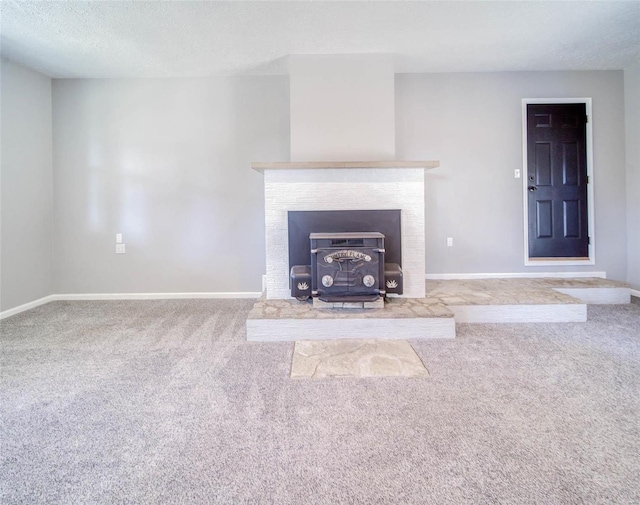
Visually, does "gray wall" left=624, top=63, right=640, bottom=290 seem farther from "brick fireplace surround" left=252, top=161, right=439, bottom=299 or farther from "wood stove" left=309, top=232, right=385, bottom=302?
"wood stove" left=309, top=232, right=385, bottom=302

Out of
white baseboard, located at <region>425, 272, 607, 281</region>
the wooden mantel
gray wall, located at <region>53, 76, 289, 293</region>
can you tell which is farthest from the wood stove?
white baseboard, located at <region>425, 272, 607, 281</region>

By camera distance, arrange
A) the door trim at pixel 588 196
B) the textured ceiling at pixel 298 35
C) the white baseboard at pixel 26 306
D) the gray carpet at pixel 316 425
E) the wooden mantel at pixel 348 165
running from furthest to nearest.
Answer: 1. the door trim at pixel 588 196
2. the white baseboard at pixel 26 306
3. the wooden mantel at pixel 348 165
4. the textured ceiling at pixel 298 35
5. the gray carpet at pixel 316 425

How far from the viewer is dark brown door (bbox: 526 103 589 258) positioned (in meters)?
3.35

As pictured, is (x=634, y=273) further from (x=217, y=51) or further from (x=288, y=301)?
(x=217, y=51)

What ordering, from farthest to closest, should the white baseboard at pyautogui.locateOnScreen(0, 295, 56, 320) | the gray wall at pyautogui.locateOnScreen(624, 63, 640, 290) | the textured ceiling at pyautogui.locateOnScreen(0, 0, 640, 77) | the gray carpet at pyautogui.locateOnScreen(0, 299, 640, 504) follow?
1. the gray wall at pyautogui.locateOnScreen(624, 63, 640, 290)
2. the white baseboard at pyautogui.locateOnScreen(0, 295, 56, 320)
3. the textured ceiling at pyautogui.locateOnScreen(0, 0, 640, 77)
4. the gray carpet at pyautogui.locateOnScreen(0, 299, 640, 504)

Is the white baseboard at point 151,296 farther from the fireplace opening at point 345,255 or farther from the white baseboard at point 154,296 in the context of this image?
the fireplace opening at point 345,255

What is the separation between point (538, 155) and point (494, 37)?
57.9 inches

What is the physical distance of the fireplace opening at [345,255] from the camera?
2297mm

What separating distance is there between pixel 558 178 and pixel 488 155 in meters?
0.85

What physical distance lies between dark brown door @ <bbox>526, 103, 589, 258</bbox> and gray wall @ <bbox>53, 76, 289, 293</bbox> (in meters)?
2.89

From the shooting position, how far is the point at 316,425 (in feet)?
4.13

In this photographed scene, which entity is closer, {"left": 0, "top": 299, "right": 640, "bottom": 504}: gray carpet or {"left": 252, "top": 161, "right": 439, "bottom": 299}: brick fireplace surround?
{"left": 0, "top": 299, "right": 640, "bottom": 504}: gray carpet

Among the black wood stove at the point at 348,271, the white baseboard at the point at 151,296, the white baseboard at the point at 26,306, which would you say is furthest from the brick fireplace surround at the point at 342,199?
the white baseboard at the point at 26,306

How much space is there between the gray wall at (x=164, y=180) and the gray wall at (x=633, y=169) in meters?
3.82
